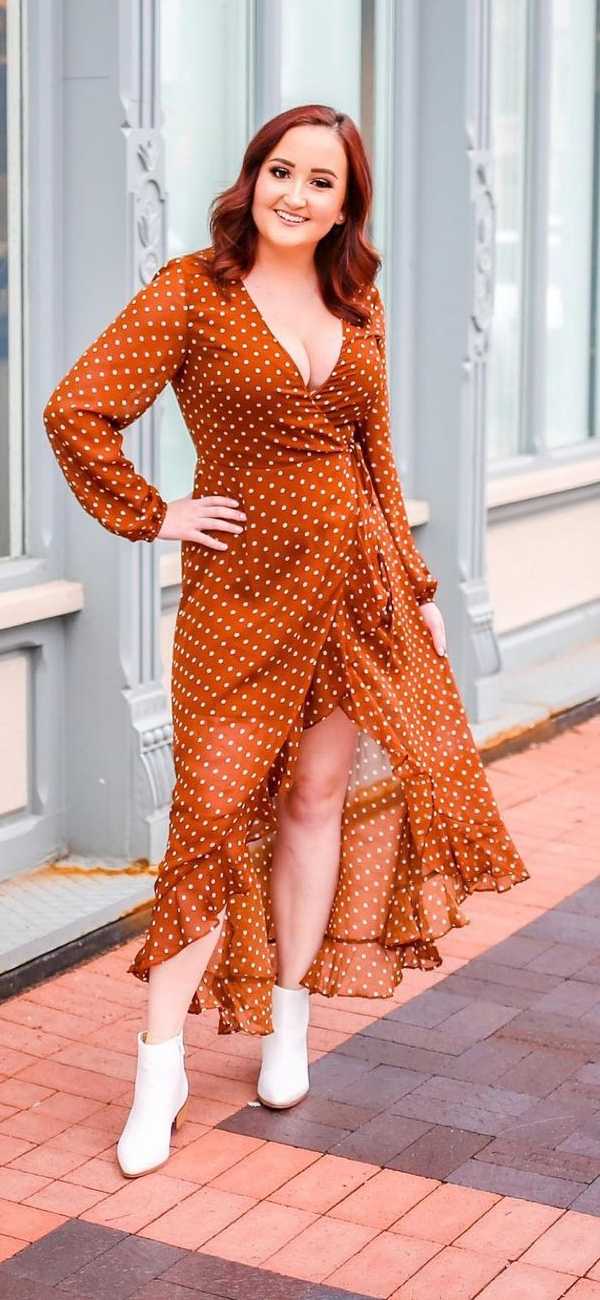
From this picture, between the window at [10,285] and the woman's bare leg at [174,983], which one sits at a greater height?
the window at [10,285]

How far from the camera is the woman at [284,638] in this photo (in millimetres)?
3502

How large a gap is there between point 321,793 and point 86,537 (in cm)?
160

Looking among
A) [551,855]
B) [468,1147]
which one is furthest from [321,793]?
[551,855]

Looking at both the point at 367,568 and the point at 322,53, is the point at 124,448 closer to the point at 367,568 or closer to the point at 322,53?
the point at 367,568

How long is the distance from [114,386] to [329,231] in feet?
1.60

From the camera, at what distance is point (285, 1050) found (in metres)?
4.00

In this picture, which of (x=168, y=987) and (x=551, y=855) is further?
(x=551, y=855)

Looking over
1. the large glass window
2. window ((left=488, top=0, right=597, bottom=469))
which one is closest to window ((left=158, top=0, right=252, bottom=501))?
the large glass window

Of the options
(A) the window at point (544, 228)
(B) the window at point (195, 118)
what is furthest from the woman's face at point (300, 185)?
(A) the window at point (544, 228)

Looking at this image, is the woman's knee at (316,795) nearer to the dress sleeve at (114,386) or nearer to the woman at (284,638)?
the woman at (284,638)

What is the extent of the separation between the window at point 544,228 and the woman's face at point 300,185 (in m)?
4.28

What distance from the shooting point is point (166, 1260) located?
3.38m

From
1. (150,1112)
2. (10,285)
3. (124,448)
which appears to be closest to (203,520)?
(150,1112)

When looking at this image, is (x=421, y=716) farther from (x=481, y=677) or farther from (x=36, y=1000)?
(x=481, y=677)
